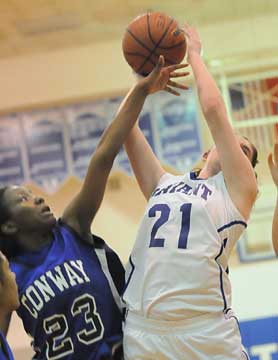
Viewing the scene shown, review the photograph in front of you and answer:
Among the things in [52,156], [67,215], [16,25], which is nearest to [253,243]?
[52,156]

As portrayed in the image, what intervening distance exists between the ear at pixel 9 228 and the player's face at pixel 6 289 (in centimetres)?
24

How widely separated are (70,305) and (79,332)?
0.08 meters

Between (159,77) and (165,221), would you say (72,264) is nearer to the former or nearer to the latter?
(165,221)

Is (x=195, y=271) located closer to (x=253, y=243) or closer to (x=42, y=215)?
(x=42, y=215)

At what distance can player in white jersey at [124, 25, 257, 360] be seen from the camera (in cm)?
175

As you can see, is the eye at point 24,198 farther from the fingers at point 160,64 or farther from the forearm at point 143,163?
the fingers at point 160,64

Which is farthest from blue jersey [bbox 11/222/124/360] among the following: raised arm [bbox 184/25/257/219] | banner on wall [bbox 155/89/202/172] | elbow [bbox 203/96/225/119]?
banner on wall [bbox 155/89/202/172]

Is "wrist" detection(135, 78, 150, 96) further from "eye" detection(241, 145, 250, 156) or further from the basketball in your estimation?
"eye" detection(241, 145, 250, 156)

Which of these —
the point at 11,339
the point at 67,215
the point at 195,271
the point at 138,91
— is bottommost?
the point at 11,339

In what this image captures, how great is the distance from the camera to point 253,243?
5301 mm

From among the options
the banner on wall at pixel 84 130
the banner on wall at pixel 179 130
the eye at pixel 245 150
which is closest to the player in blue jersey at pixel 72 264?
the eye at pixel 245 150

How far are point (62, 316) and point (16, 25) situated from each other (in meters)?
3.74

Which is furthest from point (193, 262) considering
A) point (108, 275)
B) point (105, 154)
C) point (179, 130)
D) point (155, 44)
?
point (179, 130)

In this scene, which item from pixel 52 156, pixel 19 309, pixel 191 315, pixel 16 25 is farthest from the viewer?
pixel 52 156
